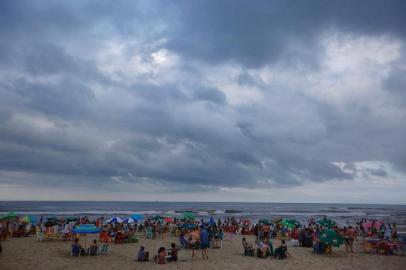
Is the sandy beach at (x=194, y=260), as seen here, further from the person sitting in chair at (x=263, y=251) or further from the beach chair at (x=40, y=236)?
the beach chair at (x=40, y=236)

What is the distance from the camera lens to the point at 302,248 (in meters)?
18.7

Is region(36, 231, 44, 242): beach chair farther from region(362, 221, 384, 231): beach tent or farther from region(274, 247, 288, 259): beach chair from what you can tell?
region(362, 221, 384, 231): beach tent

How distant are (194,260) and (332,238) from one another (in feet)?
21.3

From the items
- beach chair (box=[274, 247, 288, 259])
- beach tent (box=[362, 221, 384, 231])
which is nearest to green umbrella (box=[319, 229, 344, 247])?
beach chair (box=[274, 247, 288, 259])

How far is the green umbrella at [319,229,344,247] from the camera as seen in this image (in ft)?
51.7

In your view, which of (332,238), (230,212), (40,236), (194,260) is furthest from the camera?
(230,212)

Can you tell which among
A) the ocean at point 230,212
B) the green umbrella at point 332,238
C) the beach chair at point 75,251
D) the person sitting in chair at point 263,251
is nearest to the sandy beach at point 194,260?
the beach chair at point 75,251

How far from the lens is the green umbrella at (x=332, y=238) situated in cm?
1575

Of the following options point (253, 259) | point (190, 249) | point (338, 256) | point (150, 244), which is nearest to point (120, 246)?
point (150, 244)

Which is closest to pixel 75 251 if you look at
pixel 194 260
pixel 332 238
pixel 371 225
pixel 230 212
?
pixel 194 260

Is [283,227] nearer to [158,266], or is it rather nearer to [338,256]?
[338,256]

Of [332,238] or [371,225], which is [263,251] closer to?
[332,238]

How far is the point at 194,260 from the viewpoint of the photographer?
577 inches

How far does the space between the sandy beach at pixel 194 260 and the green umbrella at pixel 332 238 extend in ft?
2.14
